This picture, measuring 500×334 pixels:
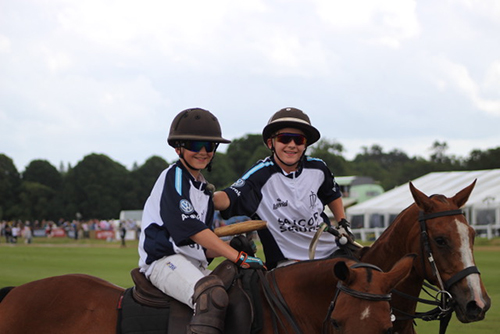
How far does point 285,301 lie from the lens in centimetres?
367

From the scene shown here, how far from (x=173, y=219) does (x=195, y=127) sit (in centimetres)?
68

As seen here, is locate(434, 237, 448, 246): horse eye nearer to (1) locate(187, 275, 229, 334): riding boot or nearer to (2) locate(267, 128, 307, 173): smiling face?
(2) locate(267, 128, 307, 173): smiling face

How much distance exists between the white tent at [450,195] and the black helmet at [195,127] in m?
29.3

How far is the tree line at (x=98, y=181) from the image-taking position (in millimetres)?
74062

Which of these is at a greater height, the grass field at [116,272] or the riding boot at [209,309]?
the riding boot at [209,309]

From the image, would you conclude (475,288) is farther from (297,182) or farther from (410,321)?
(297,182)

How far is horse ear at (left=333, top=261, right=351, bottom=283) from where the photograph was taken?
321cm

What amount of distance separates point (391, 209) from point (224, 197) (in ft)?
105

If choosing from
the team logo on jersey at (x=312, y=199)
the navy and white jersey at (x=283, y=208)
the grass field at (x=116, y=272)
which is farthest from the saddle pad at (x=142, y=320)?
the grass field at (x=116, y=272)

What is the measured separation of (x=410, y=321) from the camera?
15.4 ft

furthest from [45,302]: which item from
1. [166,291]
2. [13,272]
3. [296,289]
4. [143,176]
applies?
[143,176]

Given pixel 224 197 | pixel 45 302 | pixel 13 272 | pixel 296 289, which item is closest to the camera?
pixel 296 289

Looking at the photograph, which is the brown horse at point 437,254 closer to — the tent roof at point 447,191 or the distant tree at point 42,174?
the tent roof at point 447,191

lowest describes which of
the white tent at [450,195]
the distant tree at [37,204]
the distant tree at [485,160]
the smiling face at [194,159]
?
the distant tree at [37,204]
